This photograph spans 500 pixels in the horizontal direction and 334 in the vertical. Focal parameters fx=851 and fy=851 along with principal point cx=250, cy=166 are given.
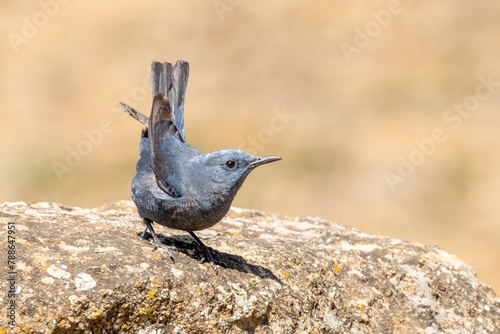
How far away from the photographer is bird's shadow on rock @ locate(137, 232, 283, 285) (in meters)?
6.11

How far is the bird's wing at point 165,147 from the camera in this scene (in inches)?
242

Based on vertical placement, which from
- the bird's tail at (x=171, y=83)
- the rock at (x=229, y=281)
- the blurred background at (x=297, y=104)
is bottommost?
the rock at (x=229, y=281)

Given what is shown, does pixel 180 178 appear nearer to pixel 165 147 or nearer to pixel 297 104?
pixel 165 147

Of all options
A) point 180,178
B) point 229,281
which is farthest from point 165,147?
point 229,281

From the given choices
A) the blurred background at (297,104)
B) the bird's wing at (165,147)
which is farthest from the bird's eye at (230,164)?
the blurred background at (297,104)

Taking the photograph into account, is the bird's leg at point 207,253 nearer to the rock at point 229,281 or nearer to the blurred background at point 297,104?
the rock at point 229,281

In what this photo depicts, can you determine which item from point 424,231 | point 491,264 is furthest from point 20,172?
point 491,264

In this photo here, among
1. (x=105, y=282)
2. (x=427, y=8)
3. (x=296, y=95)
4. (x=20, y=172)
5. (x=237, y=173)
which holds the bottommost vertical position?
(x=105, y=282)

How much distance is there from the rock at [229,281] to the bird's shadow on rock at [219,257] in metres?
0.01

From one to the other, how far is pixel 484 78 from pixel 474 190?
4.00 m

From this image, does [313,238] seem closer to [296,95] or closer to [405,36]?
[296,95]

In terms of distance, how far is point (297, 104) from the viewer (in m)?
19.0

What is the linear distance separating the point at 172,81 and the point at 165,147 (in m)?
0.85

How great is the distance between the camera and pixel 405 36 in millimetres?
20375
